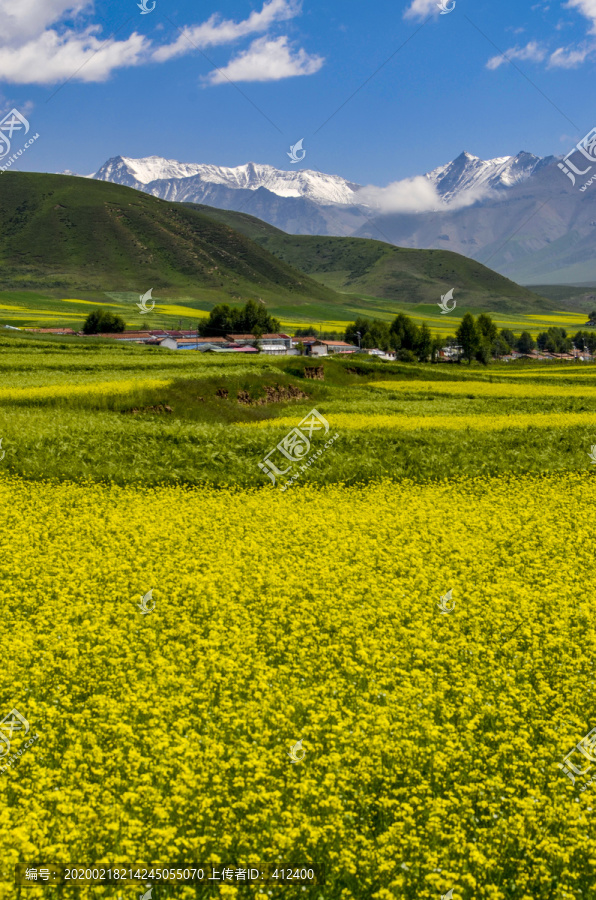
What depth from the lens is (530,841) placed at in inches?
288

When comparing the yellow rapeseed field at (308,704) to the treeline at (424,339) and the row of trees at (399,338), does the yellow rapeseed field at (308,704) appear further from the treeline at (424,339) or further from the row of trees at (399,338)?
the row of trees at (399,338)

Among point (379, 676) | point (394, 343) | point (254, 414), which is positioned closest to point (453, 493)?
point (379, 676)

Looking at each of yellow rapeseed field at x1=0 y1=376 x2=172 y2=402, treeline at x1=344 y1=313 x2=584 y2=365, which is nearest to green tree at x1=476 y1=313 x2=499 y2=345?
treeline at x1=344 y1=313 x2=584 y2=365

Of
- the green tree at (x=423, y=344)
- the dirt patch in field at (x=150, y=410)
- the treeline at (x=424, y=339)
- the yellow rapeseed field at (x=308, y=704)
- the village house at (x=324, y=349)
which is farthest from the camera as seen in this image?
the village house at (x=324, y=349)

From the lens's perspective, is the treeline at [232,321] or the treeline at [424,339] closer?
the treeline at [424,339]

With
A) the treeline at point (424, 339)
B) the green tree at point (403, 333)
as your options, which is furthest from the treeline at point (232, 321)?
the green tree at point (403, 333)

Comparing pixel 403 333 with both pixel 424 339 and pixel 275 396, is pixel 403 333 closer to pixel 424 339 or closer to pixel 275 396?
pixel 424 339

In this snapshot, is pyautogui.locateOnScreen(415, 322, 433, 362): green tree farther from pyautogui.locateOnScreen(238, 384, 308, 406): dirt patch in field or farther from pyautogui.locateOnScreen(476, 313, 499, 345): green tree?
pyautogui.locateOnScreen(238, 384, 308, 406): dirt patch in field

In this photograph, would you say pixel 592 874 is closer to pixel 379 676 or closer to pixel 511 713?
pixel 511 713

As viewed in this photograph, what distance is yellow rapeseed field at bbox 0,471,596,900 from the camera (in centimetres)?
732

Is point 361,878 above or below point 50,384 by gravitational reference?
Answer: below

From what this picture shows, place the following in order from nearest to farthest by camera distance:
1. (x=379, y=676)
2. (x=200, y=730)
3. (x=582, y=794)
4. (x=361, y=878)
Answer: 1. (x=361, y=878)
2. (x=582, y=794)
3. (x=200, y=730)
4. (x=379, y=676)

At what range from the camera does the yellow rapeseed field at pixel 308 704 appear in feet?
24.0

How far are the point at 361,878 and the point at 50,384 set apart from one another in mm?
37755
